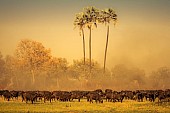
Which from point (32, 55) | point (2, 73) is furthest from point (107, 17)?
point (2, 73)

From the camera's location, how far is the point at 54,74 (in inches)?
2758

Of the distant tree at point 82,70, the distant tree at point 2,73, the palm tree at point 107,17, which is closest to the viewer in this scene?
the palm tree at point 107,17

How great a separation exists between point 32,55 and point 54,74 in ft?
32.2

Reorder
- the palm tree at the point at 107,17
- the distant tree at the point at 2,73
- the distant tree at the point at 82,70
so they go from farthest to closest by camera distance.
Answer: the distant tree at the point at 82,70 < the distant tree at the point at 2,73 < the palm tree at the point at 107,17

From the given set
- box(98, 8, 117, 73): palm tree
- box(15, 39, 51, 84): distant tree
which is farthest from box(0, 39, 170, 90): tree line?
box(98, 8, 117, 73): palm tree

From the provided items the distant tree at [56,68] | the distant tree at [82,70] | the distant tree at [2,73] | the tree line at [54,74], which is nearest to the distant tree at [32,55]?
the tree line at [54,74]

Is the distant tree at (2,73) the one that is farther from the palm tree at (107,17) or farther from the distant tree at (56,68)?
the palm tree at (107,17)

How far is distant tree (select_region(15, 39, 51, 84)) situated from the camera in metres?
60.1

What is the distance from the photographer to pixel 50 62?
6400 centimetres

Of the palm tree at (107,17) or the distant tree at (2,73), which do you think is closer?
the palm tree at (107,17)

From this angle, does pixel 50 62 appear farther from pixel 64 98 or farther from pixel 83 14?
pixel 64 98

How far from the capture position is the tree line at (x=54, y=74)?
61188 mm

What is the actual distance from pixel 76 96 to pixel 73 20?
72.0ft

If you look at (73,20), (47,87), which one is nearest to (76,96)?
(73,20)
